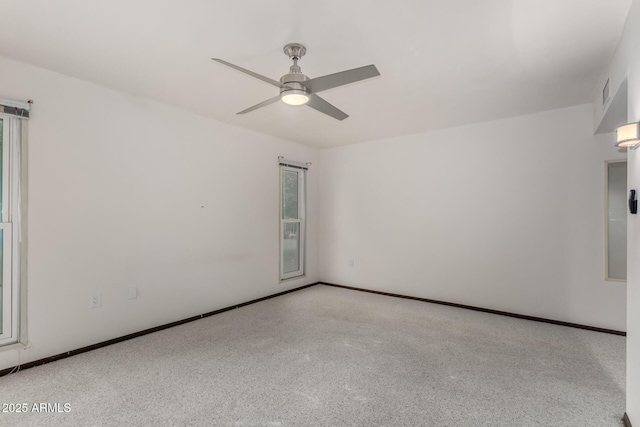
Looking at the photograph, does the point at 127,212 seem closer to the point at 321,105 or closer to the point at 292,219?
the point at 321,105

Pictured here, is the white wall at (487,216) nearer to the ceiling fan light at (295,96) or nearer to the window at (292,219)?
the window at (292,219)

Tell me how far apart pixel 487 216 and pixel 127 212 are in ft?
13.4

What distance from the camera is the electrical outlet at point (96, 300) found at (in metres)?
2.87

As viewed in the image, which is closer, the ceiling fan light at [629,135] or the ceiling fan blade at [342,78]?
the ceiling fan light at [629,135]

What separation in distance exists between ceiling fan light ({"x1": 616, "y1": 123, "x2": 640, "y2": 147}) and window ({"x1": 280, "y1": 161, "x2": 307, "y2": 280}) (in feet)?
12.5

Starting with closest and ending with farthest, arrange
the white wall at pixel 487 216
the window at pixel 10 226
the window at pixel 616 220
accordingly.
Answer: the window at pixel 10 226 → the window at pixel 616 220 → the white wall at pixel 487 216

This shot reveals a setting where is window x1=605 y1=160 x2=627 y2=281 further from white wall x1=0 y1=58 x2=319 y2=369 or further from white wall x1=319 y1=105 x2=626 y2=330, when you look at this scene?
white wall x1=0 y1=58 x2=319 y2=369

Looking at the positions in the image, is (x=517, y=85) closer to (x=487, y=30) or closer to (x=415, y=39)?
(x=487, y=30)

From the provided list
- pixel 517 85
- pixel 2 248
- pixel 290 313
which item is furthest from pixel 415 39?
pixel 2 248

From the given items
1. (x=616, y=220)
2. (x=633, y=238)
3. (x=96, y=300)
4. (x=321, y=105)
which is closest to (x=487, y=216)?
(x=616, y=220)

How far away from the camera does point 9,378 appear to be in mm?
2346

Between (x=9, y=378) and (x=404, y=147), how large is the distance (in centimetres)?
474

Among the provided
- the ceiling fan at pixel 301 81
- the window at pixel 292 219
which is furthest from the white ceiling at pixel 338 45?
the window at pixel 292 219

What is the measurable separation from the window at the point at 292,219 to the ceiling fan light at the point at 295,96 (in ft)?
8.49
